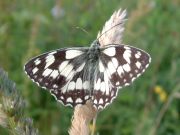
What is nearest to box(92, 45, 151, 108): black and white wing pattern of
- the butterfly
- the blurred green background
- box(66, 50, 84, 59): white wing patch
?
the butterfly

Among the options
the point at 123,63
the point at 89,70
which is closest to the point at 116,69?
the point at 123,63

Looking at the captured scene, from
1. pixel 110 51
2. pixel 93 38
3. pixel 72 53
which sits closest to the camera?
pixel 110 51

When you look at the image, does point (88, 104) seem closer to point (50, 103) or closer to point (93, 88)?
point (93, 88)

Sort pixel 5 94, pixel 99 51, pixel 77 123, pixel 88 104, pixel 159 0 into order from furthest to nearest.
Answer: pixel 159 0
pixel 99 51
pixel 88 104
pixel 77 123
pixel 5 94

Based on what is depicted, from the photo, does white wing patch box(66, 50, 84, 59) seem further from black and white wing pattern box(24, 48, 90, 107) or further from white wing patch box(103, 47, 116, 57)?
white wing patch box(103, 47, 116, 57)

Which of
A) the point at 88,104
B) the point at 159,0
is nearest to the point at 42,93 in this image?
the point at 159,0

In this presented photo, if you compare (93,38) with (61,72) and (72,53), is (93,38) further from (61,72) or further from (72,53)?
(61,72)
